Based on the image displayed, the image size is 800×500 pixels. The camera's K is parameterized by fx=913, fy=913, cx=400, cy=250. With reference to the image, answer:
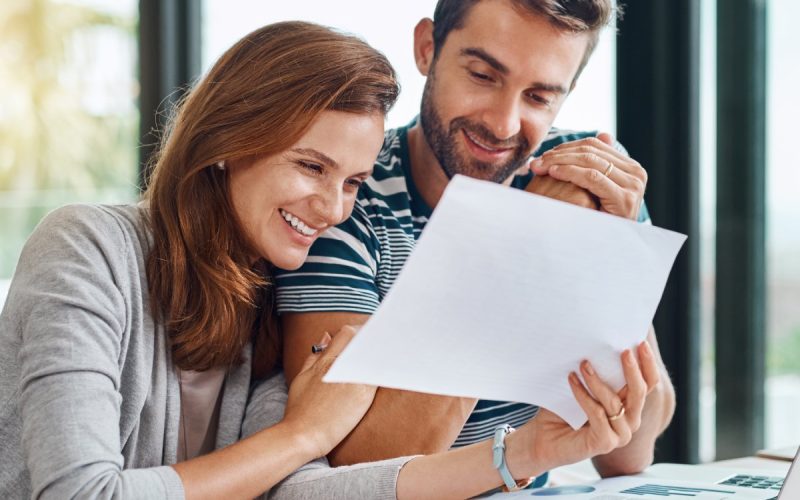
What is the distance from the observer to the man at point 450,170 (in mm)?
1212

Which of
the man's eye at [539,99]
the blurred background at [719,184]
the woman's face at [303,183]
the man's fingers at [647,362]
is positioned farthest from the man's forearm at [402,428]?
the blurred background at [719,184]

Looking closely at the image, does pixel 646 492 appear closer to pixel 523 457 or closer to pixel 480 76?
pixel 523 457

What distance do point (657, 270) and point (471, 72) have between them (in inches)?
25.3

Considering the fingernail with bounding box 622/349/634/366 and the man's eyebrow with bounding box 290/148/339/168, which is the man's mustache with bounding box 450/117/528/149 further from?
the fingernail with bounding box 622/349/634/366

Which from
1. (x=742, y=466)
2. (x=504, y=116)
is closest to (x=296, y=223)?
(x=504, y=116)

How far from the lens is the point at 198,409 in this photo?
3.98ft

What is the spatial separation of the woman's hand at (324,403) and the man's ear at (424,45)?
56cm

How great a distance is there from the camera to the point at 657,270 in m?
0.85

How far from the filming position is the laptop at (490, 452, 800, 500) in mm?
1014

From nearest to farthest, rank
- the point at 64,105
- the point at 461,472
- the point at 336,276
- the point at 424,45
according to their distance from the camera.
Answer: the point at 461,472 → the point at 336,276 → the point at 424,45 → the point at 64,105

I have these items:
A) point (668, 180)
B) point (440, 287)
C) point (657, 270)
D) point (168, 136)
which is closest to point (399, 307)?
point (440, 287)

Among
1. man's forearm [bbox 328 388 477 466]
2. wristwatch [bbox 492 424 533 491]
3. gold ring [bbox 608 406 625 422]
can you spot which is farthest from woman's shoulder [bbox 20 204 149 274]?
gold ring [bbox 608 406 625 422]

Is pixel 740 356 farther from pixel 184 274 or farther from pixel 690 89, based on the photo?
pixel 184 274

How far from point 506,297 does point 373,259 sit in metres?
0.57
